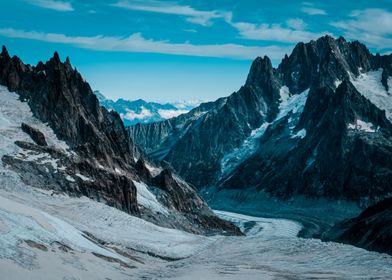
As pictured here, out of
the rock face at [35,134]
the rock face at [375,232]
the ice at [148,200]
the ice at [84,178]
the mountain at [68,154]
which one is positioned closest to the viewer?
the rock face at [375,232]

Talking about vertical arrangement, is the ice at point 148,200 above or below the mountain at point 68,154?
below

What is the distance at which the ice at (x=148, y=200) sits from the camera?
11211 cm

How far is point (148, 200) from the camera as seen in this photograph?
117 metres

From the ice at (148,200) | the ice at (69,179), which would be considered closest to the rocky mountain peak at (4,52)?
the ice at (148,200)

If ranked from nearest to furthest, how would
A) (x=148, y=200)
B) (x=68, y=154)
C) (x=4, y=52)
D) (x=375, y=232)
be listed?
(x=375, y=232) < (x=68, y=154) < (x=148, y=200) < (x=4, y=52)

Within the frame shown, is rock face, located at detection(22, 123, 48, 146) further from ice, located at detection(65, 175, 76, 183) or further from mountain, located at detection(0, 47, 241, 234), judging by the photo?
ice, located at detection(65, 175, 76, 183)

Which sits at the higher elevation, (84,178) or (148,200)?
(84,178)

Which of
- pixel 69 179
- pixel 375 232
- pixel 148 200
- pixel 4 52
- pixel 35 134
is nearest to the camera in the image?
pixel 375 232

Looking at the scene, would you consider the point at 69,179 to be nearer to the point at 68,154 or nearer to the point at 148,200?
the point at 68,154

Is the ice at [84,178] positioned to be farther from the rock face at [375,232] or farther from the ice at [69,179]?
the rock face at [375,232]

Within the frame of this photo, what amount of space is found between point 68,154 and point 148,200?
2188cm

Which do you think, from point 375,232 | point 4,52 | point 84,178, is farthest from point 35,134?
point 375,232

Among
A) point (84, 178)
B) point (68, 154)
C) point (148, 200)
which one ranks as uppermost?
point (68, 154)

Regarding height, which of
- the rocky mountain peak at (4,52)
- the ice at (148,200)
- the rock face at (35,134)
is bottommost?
the ice at (148,200)
